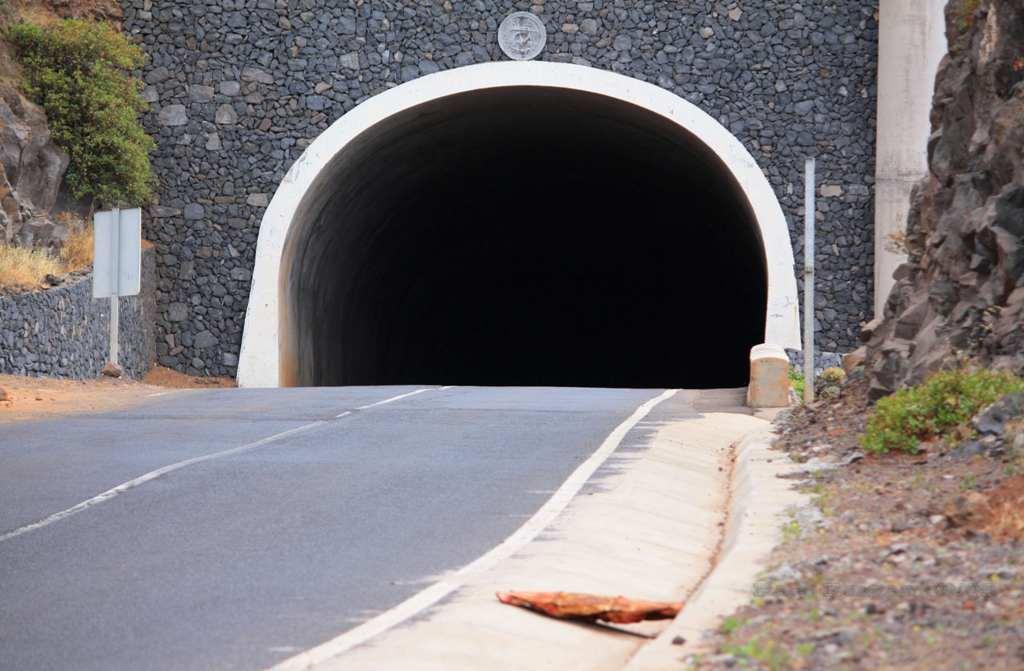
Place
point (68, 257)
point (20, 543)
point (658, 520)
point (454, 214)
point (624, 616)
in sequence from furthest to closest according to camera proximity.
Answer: point (454, 214)
point (68, 257)
point (658, 520)
point (20, 543)
point (624, 616)

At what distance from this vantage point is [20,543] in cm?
961

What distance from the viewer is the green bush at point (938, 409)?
11891 mm

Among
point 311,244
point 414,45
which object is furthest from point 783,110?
point 311,244

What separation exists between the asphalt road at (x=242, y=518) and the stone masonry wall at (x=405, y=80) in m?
10.3

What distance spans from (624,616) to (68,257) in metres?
19.8

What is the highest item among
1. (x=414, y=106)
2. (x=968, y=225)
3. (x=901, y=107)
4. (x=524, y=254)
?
(x=901, y=107)

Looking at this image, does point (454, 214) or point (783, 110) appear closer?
point (783, 110)

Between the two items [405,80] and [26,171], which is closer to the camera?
[26,171]

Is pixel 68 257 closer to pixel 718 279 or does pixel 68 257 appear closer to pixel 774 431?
pixel 774 431

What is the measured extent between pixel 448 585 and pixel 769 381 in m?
12.5

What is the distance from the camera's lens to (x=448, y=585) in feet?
26.7

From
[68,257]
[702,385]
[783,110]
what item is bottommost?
[702,385]

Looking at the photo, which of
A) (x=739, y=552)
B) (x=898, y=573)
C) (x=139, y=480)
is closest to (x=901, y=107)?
(x=139, y=480)

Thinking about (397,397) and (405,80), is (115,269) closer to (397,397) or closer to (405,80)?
(397,397)
